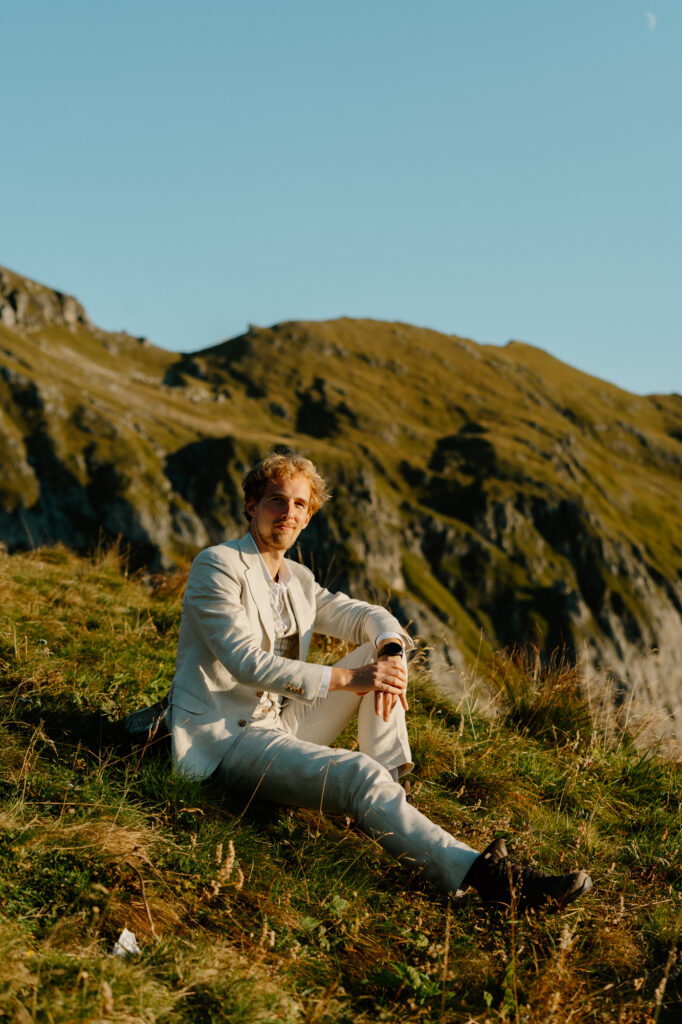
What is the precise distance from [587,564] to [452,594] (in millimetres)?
32808

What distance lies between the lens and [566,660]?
9.05 meters

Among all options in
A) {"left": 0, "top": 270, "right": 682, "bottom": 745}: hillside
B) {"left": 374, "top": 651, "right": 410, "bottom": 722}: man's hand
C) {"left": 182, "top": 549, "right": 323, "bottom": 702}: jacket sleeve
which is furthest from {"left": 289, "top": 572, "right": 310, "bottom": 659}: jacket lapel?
{"left": 0, "top": 270, "right": 682, "bottom": 745}: hillside

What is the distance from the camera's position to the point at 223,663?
17.2ft

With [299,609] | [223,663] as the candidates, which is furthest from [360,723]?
[223,663]

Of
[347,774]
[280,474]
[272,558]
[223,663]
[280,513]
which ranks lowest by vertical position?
[347,774]

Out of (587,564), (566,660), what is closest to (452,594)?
(587,564)

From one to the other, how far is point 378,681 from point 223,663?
1124 millimetres

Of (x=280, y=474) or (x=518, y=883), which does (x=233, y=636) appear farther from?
(x=518, y=883)

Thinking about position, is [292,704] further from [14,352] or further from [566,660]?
[14,352]

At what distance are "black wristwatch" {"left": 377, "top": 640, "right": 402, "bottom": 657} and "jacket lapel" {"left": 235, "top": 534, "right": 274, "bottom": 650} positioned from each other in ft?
2.84

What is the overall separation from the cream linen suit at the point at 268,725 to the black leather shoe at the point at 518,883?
0.11 metres

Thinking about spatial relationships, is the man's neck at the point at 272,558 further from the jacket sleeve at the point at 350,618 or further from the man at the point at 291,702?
the jacket sleeve at the point at 350,618

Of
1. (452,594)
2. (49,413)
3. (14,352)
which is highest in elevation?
(14,352)

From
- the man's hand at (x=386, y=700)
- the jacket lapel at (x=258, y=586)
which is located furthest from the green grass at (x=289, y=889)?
the jacket lapel at (x=258, y=586)
